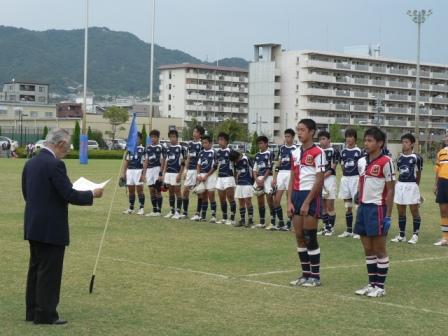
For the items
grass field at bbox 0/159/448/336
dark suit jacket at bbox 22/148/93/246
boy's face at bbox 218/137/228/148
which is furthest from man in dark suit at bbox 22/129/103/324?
→ boy's face at bbox 218/137/228/148

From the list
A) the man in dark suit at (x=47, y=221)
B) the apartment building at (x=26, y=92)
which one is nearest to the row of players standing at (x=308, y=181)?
the man in dark suit at (x=47, y=221)

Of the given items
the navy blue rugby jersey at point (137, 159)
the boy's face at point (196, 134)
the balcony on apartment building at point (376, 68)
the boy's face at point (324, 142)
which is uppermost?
the balcony on apartment building at point (376, 68)

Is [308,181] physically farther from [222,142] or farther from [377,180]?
[222,142]

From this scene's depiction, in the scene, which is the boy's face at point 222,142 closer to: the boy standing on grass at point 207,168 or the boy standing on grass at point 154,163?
the boy standing on grass at point 207,168

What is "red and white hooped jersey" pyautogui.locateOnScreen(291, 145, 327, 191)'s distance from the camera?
11.1 m

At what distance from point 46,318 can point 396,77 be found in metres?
121

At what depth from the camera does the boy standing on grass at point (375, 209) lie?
10172 mm

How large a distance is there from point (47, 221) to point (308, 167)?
4.30 m

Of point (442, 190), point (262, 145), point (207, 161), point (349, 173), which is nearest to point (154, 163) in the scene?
point (207, 161)

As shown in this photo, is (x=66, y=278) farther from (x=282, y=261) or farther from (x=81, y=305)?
(x=282, y=261)

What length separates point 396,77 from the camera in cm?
12406

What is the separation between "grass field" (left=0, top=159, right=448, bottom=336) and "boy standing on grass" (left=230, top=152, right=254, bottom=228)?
1.93 meters

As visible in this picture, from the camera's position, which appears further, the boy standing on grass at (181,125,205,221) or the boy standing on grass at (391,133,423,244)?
the boy standing on grass at (181,125,205,221)

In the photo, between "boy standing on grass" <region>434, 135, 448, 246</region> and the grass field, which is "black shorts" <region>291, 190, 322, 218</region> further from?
"boy standing on grass" <region>434, 135, 448, 246</region>
